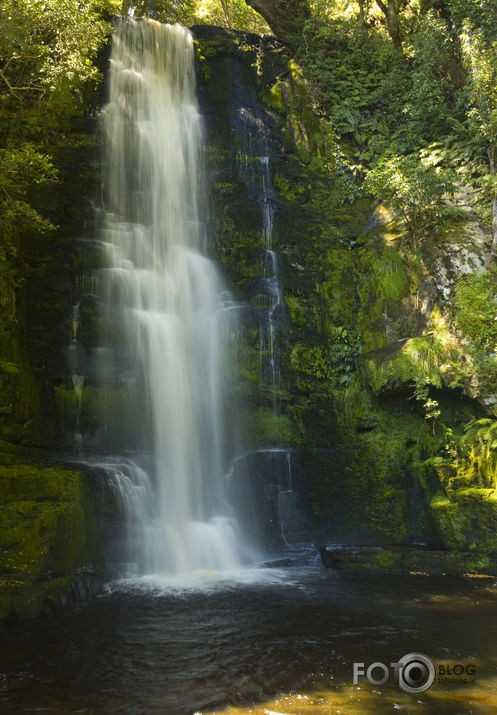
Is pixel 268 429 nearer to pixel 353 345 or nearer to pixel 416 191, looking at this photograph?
pixel 353 345

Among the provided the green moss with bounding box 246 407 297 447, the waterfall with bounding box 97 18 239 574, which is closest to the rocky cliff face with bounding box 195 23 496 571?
the green moss with bounding box 246 407 297 447

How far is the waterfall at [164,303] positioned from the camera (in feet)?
29.6

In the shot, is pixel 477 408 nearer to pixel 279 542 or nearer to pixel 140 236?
pixel 279 542

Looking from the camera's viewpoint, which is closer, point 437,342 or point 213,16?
point 437,342

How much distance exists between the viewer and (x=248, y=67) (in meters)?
16.1

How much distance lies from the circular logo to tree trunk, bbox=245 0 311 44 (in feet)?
59.0

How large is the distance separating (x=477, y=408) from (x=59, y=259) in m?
8.83

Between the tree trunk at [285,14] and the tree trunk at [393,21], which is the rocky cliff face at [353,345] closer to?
the tree trunk at [285,14]

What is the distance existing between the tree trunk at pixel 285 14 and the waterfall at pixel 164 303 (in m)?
3.60

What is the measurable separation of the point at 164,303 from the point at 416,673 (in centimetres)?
845

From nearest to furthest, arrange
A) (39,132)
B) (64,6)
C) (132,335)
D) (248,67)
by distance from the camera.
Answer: (64,6) → (132,335) → (39,132) → (248,67)

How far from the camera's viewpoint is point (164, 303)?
11469 mm

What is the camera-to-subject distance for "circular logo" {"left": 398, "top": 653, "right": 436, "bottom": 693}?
4616mm

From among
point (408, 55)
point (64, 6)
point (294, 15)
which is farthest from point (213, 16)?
point (64, 6)
